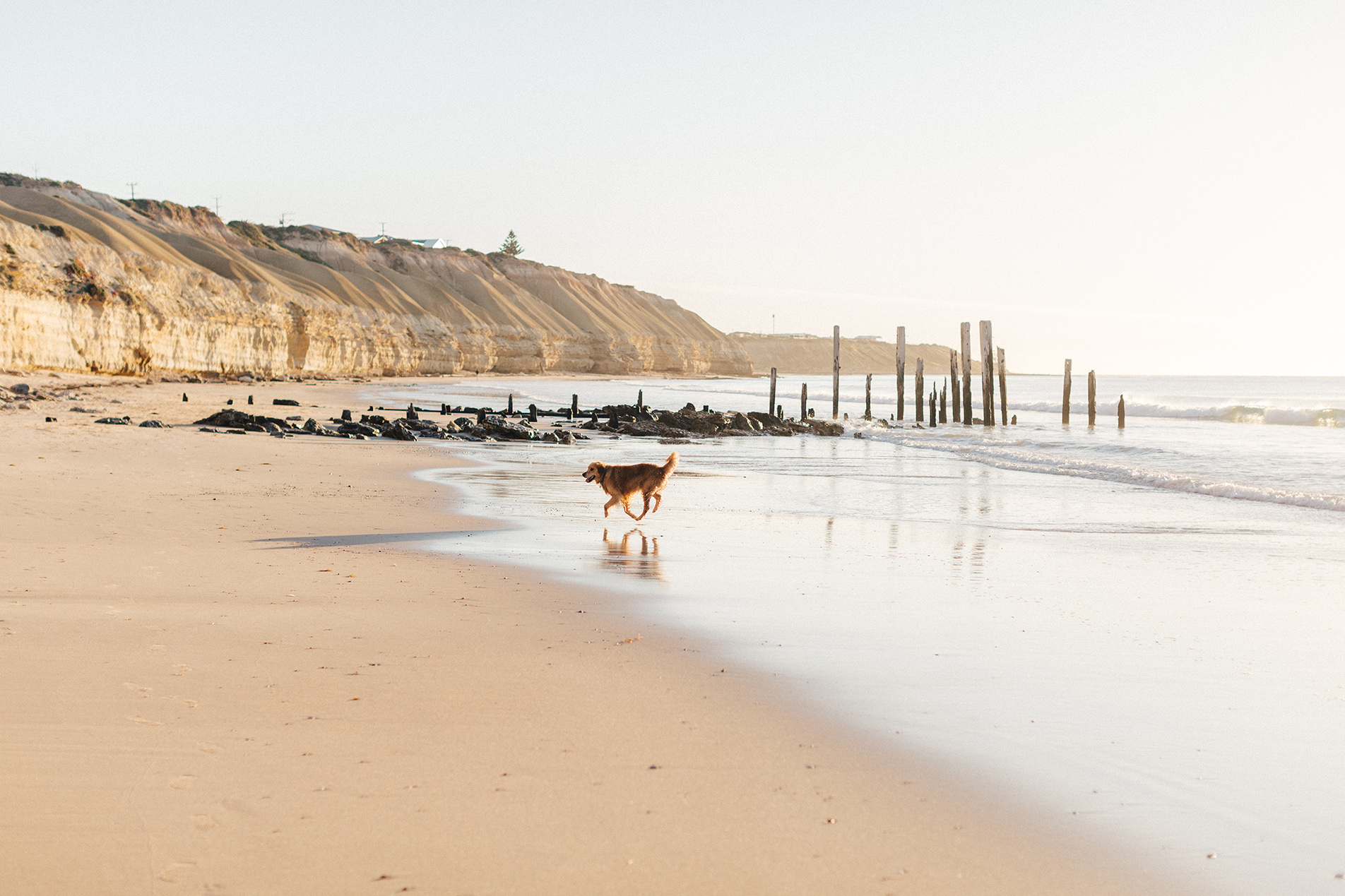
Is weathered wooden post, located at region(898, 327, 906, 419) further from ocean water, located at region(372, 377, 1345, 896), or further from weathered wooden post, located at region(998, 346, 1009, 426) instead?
ocean water, located at region(372, 377, 1345, 896)

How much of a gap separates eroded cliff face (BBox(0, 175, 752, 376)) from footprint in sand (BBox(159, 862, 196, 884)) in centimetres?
3873

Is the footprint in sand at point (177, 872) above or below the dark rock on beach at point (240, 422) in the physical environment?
below

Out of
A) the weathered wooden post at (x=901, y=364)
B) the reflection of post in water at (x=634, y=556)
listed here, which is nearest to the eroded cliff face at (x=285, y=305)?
the weathered wooden post at (x=901, y=364)

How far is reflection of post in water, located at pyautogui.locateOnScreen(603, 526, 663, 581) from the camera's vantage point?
22.6 ft

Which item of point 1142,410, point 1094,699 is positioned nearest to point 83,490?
point 1094,699

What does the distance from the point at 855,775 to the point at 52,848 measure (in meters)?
2.31

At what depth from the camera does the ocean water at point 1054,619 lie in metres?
3.01

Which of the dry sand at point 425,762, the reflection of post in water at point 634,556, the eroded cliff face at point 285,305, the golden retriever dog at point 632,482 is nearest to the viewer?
the dry sand at point 425,762

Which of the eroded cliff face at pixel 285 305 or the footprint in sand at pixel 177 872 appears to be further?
the eroded cliff face at pixel 285 305

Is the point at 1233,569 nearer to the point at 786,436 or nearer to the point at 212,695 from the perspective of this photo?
the point at 212,695

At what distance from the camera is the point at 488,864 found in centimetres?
245

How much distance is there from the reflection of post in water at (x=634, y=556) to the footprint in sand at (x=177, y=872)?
439 centimetres

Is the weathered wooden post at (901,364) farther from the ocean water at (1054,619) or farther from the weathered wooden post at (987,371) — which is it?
the ocean water at (1054,619)

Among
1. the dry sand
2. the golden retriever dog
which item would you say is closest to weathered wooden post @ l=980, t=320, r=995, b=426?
the golden retriever dog
